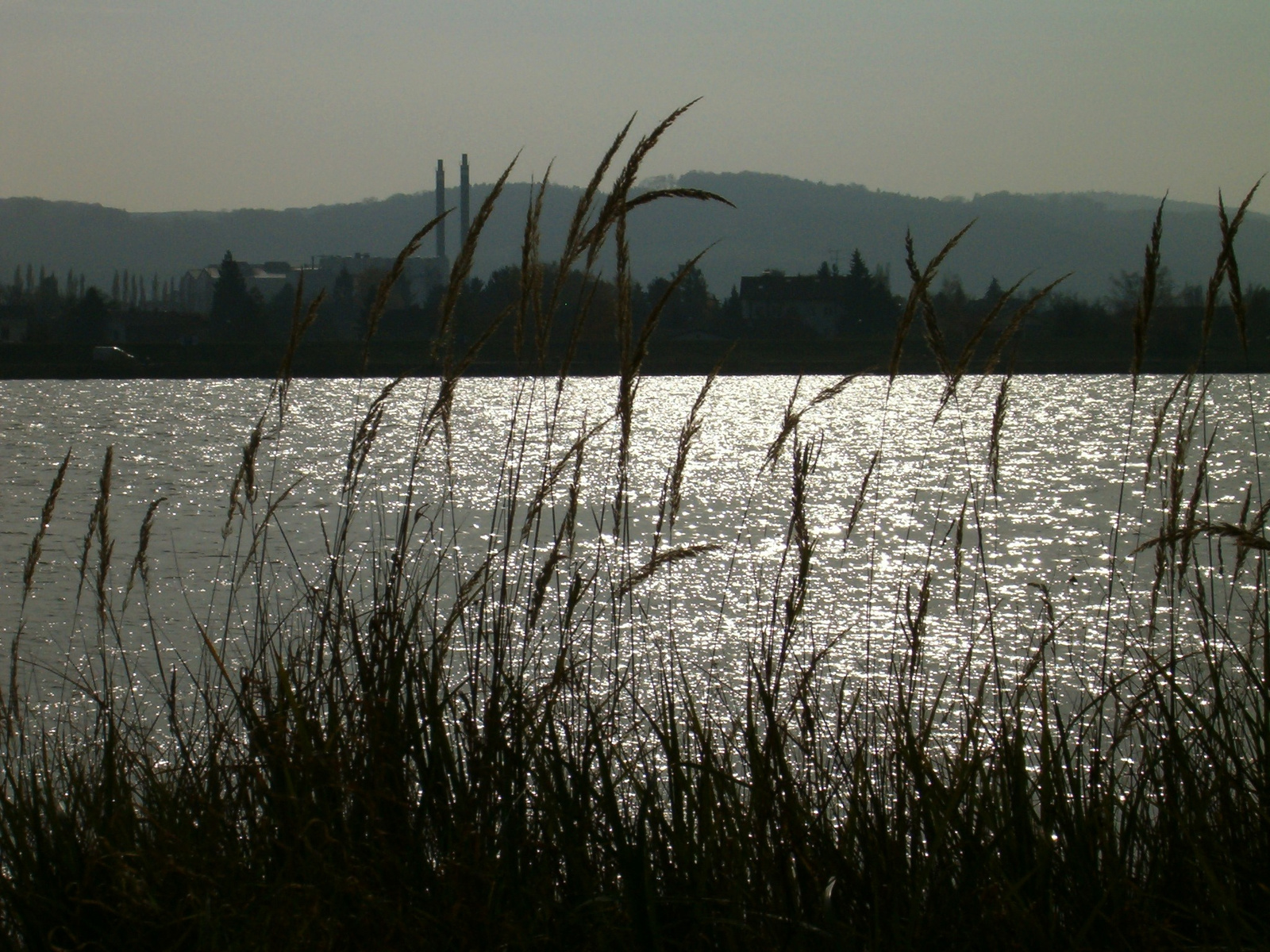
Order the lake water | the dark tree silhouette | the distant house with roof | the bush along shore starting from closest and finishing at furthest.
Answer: the bush along shore < the lake water < the distant house with roof < the dark tree silhouette

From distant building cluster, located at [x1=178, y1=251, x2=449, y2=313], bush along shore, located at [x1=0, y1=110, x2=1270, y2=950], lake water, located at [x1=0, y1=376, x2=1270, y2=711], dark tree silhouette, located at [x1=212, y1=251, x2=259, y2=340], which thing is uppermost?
distant building cluster, located at [x1=178, y1=251, x2=449, y2=313]

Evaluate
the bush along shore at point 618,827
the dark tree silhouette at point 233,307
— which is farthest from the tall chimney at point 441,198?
the dark tree silhouette at point 233,307

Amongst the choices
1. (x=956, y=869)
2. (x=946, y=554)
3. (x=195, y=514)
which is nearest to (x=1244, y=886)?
(x=956, y=869)

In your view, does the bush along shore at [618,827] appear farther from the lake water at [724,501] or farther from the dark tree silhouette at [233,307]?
the dark tree silhouette at [233,307]

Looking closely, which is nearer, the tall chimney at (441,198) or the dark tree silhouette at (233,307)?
the tall chimney at (441,198)

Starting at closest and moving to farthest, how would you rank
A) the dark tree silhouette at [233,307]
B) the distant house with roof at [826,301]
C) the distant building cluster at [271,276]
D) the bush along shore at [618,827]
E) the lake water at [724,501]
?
the bush along shore at [618,827] < the lake water at [724,501] < the distant house with roof at [826,301] < the dark tree silhouette at [233,307] < the distant building cluster at [271,276]

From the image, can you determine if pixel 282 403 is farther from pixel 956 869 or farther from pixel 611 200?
pixel 956 869

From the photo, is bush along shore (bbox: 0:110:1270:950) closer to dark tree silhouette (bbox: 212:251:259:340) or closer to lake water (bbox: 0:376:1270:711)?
lake water (bbox: 0:376:1270:711)

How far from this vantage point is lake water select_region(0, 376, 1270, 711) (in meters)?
5.84

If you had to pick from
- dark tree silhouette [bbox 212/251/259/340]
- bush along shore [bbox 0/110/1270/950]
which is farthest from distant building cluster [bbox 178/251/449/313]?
bush along shore [bbox 0/110/1270/950]

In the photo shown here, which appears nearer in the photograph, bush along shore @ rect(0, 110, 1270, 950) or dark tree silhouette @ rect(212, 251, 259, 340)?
bush along shore @ rect(0, 110, 1270, 950)

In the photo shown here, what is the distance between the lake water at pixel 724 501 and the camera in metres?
5.84

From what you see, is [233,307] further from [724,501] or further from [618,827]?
[618,827]

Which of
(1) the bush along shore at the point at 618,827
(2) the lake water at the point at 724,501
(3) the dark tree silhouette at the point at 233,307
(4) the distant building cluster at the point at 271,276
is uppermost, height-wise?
(4) the distant building cluster at the point at 271,276
